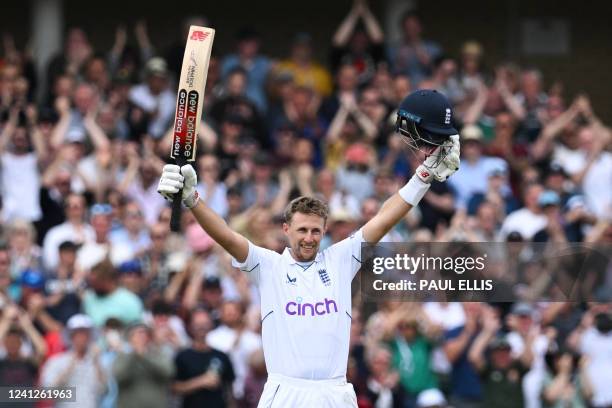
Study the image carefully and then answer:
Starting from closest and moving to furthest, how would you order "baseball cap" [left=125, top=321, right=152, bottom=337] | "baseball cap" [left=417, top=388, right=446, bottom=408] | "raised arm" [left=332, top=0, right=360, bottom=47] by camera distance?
"baseball cap" [left=125, top=321, right=152, bottom=337], "baseball cap" [left=417, top=388, right=446, bottom=408], "raised arm" [left=332, top=0, right=360, bottom=47]

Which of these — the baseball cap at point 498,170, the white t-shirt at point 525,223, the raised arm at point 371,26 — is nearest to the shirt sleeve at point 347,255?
the white t-shirt at point 525,223

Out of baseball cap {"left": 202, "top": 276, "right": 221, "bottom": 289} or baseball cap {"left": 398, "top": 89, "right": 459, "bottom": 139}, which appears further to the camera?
baseball cap {"left": 202, "top": 276, "right": 221, "bottom": 289}

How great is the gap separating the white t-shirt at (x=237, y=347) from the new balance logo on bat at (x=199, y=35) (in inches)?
206

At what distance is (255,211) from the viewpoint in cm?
1480

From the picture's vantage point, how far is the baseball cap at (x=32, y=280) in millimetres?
13594

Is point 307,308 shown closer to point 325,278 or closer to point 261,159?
point 325,278

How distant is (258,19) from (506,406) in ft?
29.1

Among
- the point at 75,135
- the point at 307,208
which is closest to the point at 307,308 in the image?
the point at 307,208

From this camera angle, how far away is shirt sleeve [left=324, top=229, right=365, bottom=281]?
8922 millimetres

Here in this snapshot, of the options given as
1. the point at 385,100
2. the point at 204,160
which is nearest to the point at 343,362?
the point at 204,160

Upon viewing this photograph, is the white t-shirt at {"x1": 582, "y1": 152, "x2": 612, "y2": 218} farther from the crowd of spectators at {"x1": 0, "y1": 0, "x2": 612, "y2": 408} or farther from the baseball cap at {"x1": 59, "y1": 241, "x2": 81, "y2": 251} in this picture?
the baseball cap at {"x1": 59, "y1": 241, "x2": 81, "y2": 251}

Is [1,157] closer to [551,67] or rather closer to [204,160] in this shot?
[204,160]

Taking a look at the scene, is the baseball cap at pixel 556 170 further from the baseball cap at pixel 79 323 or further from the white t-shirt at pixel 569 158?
the baseball cap at pixel 79 323

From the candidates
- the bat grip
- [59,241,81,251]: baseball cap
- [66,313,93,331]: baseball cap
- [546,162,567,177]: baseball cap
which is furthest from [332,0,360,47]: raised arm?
the bat grip
